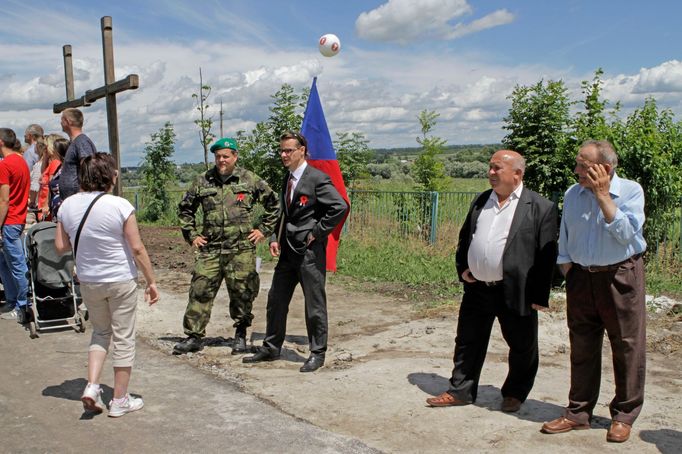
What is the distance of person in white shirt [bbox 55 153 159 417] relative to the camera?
4535 millimetres

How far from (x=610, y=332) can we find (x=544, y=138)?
7.20 metres

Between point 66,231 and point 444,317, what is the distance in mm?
4567

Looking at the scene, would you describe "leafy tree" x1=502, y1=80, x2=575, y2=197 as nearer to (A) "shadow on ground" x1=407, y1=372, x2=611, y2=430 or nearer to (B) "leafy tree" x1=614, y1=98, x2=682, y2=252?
(B) "leafy tree" x1=614, y1=98, x2=682, y2=252

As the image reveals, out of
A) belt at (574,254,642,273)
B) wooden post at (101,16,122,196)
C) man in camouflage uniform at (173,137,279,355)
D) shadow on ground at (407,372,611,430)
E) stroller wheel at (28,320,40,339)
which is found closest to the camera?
belt at (574,254,642,273)

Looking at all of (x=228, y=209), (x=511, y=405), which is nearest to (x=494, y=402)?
(x=511, y=405)

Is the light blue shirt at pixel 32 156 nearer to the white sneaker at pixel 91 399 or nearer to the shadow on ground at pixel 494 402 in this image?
the white sneaker at pixel 91 399

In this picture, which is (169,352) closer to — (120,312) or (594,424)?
(120,312)

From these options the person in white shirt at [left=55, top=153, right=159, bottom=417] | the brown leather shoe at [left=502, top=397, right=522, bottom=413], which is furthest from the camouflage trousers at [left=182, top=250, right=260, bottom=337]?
the brown leather shoe at [left=502, top=397, right=522, bottom=413]

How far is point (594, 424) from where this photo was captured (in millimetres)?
4469

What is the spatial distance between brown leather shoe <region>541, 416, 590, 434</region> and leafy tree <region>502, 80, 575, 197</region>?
672 centimetres

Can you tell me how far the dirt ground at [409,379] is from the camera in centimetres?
427

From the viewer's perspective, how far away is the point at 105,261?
455 cm

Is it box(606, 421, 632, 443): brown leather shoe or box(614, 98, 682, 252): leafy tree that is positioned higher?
box(614, 98, 682, 252): leafy tree

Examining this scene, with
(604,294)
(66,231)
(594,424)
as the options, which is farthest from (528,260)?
(66,231)
